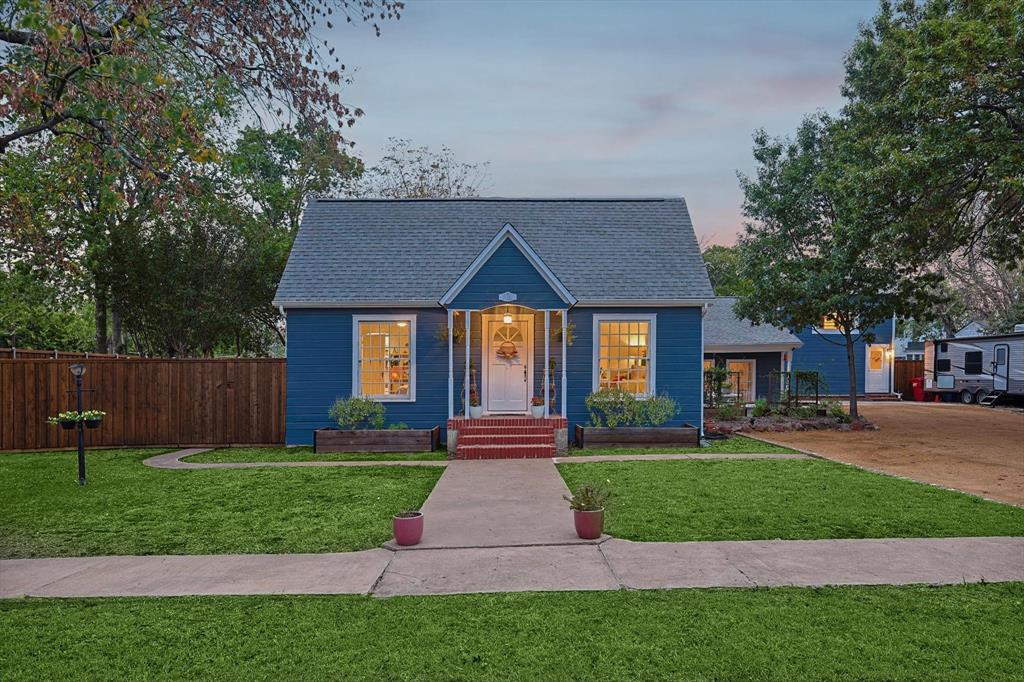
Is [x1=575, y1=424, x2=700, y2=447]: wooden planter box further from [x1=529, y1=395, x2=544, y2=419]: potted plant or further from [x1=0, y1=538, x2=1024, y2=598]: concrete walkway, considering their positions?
[x1=0, y1=538, x2=1024, y2=598]: concrete walkway

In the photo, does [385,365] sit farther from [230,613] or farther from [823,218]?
[823,218]

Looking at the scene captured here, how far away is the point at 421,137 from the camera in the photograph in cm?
3191

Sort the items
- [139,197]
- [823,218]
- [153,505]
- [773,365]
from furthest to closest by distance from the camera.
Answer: [773,365], [139,197], [823,218], [153,505]

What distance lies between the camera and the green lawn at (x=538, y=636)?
4016mm

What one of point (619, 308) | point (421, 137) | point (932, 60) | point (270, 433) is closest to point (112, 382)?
point (270, 433)

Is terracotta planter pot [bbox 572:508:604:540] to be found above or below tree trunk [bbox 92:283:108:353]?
below

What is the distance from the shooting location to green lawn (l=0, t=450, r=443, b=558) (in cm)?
693

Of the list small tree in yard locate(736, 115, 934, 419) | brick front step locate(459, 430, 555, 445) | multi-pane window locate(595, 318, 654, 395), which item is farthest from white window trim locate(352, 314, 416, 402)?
small tree in yard locate(736, 115, 934, 419)

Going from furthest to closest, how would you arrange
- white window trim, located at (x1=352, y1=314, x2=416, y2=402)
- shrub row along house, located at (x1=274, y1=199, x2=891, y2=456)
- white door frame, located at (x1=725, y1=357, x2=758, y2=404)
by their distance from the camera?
white door frame, located at (x1=725, y1=357, x2=758, y2=404), white window trim, located at (x1=352, y1=314, x2=416, y2=402), shrub row along house, located at (x1=274, y1=199, x2=891, y2=456)

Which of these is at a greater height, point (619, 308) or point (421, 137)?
point (421, 137)

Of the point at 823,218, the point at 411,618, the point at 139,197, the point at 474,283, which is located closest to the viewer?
the point at 411,618

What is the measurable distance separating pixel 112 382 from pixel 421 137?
2105cm

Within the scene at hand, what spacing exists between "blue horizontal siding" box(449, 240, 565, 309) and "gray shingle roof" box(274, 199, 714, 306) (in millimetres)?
872

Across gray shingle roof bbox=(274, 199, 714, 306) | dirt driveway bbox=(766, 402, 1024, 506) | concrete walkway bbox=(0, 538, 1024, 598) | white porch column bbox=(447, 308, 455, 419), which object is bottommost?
dirt driveway bbox=(766, 402, 1024, 506)
